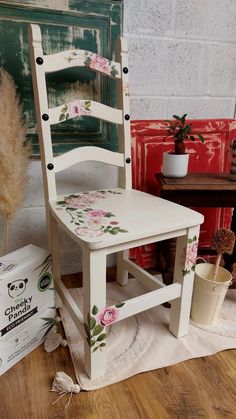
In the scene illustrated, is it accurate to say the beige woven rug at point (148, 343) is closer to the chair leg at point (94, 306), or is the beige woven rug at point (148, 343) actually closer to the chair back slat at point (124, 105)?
the chair leg at point (94, 306)

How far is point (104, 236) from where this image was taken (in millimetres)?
699

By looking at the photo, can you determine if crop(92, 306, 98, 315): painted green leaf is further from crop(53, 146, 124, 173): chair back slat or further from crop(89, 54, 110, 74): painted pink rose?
crop(89, 54, 110, 74): painted pink rose

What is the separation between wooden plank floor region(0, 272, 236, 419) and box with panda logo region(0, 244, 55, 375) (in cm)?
5

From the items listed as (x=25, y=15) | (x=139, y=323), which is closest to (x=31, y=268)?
(x=139, y=323)

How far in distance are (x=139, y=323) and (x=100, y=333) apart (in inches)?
11.4

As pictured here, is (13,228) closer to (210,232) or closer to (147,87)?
(147,87)

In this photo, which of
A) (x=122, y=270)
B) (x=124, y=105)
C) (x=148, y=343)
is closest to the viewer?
(x=148, y=343)

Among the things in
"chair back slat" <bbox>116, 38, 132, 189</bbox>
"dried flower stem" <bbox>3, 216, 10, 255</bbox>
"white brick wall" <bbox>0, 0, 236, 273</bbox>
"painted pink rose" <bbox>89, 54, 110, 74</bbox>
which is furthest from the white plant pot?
"dried flower stem" <bbox>3, 216, 10, 255</bbox>

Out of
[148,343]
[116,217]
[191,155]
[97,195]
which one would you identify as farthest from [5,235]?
[191,155]

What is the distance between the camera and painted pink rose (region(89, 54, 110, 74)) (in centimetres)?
97

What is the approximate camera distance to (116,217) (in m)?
0.81

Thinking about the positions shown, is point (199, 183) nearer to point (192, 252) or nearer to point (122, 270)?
point (192, 252)

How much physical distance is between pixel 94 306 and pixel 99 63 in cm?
74

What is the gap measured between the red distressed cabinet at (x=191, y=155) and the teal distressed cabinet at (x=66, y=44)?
0.16 m
